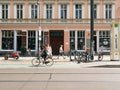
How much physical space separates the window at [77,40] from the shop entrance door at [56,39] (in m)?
1.63

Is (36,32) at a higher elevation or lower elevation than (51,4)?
lower

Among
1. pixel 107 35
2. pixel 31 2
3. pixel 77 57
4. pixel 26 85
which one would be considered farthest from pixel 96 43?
pixel 26 85

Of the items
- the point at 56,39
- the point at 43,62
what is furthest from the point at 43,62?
the point at 56,39

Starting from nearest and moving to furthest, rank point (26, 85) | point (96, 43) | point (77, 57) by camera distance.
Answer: point (26, 85), point (77, 57), point (96, 43)

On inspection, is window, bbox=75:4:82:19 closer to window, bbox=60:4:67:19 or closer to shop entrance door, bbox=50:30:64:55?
window, bbox=60:4:67:19

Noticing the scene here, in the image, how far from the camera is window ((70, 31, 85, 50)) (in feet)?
→ 196

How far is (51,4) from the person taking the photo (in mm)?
60375

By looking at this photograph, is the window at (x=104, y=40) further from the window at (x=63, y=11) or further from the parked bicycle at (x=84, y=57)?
the parked bicycle at (x=84, y=57)

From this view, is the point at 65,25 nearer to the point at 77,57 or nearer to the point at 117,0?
the point at 117,0

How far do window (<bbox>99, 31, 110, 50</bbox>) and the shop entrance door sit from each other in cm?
570

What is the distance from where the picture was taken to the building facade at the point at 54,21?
59.9 meters

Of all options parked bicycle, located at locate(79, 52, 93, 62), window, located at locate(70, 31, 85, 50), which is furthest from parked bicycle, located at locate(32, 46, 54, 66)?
window, located at locate(70, 31, 85, 50)

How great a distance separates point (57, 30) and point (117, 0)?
984 centimetres

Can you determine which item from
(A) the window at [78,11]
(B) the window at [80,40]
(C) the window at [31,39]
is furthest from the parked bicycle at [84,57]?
(C) the window at [31,39]
